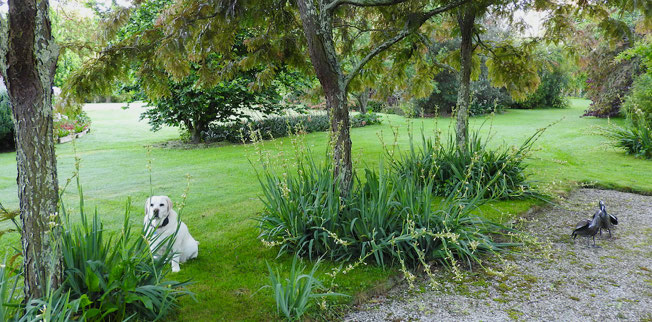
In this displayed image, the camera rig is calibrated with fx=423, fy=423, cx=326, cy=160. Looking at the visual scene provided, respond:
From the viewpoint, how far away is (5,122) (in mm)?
12305

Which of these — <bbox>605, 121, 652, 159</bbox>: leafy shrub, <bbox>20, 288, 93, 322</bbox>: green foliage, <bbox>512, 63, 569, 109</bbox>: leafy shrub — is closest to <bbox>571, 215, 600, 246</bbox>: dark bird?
<bbox>20, 288, 93, 322</bbox>: green foliage

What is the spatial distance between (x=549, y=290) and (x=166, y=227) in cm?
343

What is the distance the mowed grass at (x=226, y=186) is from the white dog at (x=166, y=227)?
0.40 ft

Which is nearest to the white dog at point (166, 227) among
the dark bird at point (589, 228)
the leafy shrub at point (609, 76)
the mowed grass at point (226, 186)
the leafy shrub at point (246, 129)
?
the mowed grass at point (226, 186)

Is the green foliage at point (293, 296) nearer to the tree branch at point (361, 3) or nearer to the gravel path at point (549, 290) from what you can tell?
the gravel path at point (549, 290)

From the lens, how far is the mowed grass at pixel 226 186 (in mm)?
3658

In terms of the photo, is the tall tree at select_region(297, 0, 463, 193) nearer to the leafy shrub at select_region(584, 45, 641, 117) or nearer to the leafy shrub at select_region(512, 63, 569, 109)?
the leafy shrub at select_region(584, 45, 641, 117)

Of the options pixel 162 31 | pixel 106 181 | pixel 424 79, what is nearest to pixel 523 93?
pixel 424 79

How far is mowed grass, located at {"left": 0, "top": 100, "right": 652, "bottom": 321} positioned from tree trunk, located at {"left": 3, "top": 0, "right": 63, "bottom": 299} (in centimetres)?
106

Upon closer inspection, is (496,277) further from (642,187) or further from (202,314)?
(642,187)

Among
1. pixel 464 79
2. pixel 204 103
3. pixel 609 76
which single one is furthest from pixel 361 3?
pixel 609 76

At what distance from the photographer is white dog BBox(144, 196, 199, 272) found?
353cm

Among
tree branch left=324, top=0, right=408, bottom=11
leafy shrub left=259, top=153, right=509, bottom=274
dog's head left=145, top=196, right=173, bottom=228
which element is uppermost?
tree branch left=324, top=0, right=408, bottom=11

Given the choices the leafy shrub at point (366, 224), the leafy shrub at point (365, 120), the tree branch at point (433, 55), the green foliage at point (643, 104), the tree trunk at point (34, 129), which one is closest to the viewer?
the tree trunk at point (34, 129)
